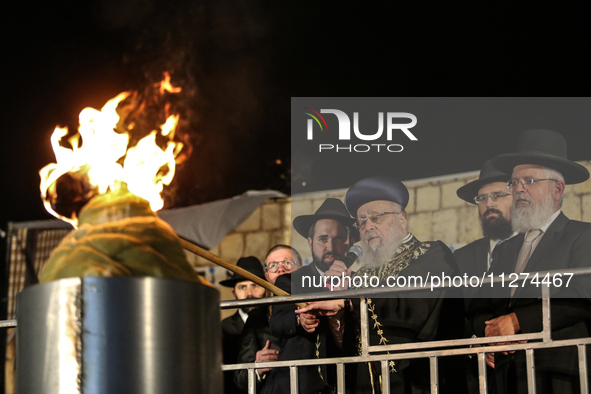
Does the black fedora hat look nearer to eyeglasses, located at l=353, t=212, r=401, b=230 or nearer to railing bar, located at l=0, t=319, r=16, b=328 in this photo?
eyeglasses, located at l=353, t=212, r=401, b=230

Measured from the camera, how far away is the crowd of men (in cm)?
401

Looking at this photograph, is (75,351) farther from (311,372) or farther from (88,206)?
(311,372)

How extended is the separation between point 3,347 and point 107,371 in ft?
28.1

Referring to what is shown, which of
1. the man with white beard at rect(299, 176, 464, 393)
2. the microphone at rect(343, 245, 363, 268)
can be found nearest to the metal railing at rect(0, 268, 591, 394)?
the man with white beard at rect(299, 176, 464, 393)

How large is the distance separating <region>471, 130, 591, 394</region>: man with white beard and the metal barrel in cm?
233

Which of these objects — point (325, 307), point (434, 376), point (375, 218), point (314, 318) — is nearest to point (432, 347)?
point (434, 376)

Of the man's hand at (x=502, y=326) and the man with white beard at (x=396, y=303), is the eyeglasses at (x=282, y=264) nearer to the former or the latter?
the man with white beard at (x=396, y=303)

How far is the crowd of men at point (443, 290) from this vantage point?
13.1 feet

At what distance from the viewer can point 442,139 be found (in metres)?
6.16

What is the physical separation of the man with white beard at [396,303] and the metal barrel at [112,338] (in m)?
2.04

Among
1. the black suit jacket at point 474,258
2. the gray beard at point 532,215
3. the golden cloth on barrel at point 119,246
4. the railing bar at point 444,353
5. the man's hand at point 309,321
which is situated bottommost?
the railing bar at point 444,353

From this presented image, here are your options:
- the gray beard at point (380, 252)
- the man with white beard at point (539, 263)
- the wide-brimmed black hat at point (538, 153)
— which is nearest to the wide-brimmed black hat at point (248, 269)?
the gray beard at point (380, 252)

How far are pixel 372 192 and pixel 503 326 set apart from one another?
1.69 m

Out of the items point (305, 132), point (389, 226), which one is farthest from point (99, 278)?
point (305, 132)
